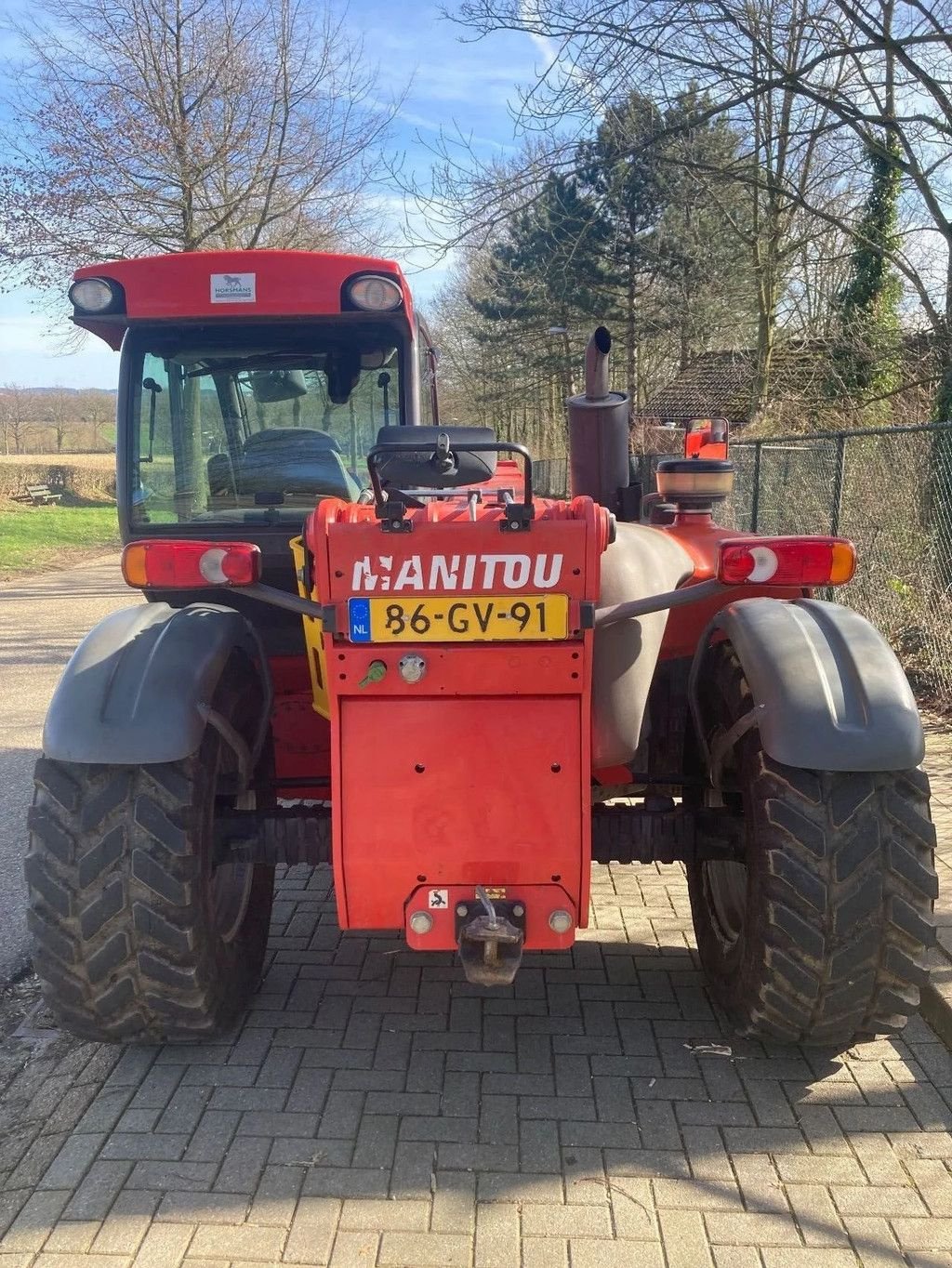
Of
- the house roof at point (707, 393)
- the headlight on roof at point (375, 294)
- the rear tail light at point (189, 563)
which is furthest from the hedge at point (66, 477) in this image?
the rear tail light at point (189, 563)

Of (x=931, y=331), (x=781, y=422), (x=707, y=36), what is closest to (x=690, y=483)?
(x=707, y=36)

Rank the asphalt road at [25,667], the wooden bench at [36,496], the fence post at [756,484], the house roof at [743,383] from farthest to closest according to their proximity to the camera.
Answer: the wooden bench at [36,496] < the house roof at [743,383] < the fence post at [756,484] < the asphalt road at [25,667]

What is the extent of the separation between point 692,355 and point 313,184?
1422 cm

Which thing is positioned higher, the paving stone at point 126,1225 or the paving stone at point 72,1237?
the paving stone at point 72,1237

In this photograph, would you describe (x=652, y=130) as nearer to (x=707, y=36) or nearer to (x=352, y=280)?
(x=707, y=36)

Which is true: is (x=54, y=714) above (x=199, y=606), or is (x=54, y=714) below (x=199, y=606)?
below

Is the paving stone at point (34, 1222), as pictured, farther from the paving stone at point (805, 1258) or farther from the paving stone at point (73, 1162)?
the paving stone at point (805, 1258)

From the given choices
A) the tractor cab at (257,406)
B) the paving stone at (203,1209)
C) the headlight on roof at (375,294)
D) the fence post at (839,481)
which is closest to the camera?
the paving stone at (203,1209)

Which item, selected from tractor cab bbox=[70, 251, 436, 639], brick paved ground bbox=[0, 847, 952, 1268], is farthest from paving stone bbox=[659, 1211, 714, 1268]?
tractor cab bbox=[70, 251, 436, 639]

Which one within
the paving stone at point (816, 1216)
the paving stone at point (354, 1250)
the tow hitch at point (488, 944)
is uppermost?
the tow hitch at point (488, 944)

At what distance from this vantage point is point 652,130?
882 centimetres

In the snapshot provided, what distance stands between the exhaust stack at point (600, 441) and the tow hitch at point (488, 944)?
8.81 ft

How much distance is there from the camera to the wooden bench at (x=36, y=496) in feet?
100

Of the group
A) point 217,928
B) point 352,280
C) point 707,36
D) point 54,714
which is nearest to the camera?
point 54,714
